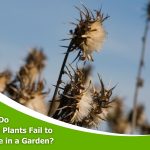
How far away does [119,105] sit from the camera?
423 inches

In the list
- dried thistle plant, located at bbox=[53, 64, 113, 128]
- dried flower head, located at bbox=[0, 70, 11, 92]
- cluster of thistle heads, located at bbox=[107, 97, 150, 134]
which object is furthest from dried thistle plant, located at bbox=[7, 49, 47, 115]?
cluster of thistle heads, located at bbox=[107, 97, 150, 134]

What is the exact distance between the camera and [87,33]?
222 inches

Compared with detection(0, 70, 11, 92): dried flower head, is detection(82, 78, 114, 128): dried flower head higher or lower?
lower

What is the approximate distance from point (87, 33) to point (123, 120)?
5573mm

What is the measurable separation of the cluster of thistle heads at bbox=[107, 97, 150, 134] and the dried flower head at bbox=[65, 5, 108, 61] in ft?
15.2

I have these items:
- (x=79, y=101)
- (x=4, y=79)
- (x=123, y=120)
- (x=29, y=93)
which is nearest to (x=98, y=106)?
(x=79, y=101)

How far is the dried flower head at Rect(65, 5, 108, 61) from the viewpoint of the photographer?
18.4ft

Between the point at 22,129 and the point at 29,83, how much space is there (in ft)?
1.51

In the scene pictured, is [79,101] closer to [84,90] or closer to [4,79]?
[84,90]

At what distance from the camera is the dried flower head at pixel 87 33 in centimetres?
562

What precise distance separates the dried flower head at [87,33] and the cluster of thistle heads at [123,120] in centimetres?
464

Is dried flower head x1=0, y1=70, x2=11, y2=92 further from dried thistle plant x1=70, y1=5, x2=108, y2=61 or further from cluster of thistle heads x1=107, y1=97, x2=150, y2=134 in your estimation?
cluster of thistle heads x1=107, y1=97, x2=150, y2=134

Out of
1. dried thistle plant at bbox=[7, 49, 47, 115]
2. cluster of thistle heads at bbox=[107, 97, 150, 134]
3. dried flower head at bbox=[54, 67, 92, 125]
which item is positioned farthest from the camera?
cluster of thistle heads at bbox=[107, 97, 150, 134]

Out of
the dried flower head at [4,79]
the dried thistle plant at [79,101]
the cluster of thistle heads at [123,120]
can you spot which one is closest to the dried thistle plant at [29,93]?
the dried flower head at [4,79]
